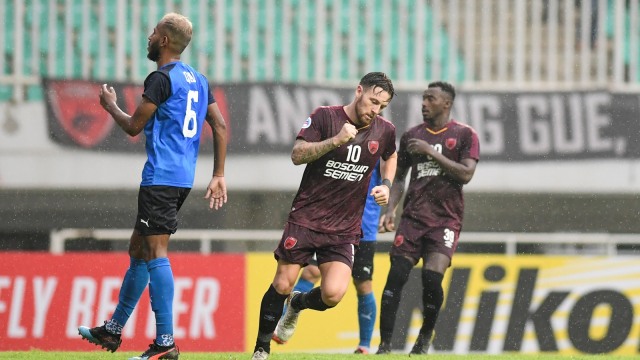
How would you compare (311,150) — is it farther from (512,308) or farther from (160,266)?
(512,308)

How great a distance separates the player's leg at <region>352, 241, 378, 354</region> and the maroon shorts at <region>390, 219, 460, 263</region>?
59cm

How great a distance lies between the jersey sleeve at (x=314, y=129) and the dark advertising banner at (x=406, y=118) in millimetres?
8069

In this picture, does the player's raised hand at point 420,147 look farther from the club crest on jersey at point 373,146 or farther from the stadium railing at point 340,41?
the stadium railing at point 340,41

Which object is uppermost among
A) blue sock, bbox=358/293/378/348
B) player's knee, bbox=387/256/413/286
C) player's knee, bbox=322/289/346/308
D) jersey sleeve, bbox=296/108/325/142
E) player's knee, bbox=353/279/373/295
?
jersey sleeve, bbox=296/108/325/142

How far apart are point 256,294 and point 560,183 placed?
4796 mm

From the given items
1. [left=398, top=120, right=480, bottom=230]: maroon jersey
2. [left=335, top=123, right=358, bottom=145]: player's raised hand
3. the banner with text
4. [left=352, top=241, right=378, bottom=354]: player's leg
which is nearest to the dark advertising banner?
the banner with text

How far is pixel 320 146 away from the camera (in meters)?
7.05

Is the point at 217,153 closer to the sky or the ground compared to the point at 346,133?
closer to the ground

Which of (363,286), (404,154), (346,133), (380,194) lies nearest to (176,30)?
(346,133)

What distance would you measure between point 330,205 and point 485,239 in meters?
7.17

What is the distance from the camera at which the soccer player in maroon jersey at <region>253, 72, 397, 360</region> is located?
287 inches

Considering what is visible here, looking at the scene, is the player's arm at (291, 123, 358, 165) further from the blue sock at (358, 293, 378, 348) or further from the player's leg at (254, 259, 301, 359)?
the blue sock at (358, 293, 378, 348)

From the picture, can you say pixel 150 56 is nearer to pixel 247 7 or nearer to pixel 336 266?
pixel 336 266

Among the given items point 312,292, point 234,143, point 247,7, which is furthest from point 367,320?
point 247,7
